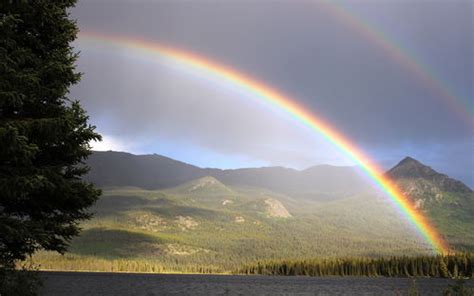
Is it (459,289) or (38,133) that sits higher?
(38,133)

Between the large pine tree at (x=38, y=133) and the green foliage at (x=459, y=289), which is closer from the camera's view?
the large pine tree at (x=38, y=133)

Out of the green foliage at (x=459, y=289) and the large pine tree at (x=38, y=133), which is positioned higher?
the large pine tree at (x=38, y=133)

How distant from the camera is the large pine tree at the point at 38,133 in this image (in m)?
21.1

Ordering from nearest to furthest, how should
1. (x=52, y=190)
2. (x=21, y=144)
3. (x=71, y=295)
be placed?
(x=21, y=144) → (x=52, y=190) → (x=71, y=295)

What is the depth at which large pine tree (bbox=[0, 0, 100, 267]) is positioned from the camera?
69.2 feet

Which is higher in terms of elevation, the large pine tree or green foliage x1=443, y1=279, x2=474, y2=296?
the large pine tree

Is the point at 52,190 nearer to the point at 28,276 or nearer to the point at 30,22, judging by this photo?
the point at 28,276

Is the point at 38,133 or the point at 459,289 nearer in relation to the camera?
the point at 38,133

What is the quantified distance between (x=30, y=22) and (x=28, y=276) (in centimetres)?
1191

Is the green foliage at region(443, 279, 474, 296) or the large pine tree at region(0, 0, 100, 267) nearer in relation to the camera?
the large pine tree at region(0, 0, 100, 267)

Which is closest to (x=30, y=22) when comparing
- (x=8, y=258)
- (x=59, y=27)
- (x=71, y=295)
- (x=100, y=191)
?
(x=59, y=27)

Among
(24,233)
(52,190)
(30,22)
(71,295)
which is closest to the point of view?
(24,233)

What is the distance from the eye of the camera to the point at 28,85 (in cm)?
2197

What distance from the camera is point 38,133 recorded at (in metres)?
23.5
